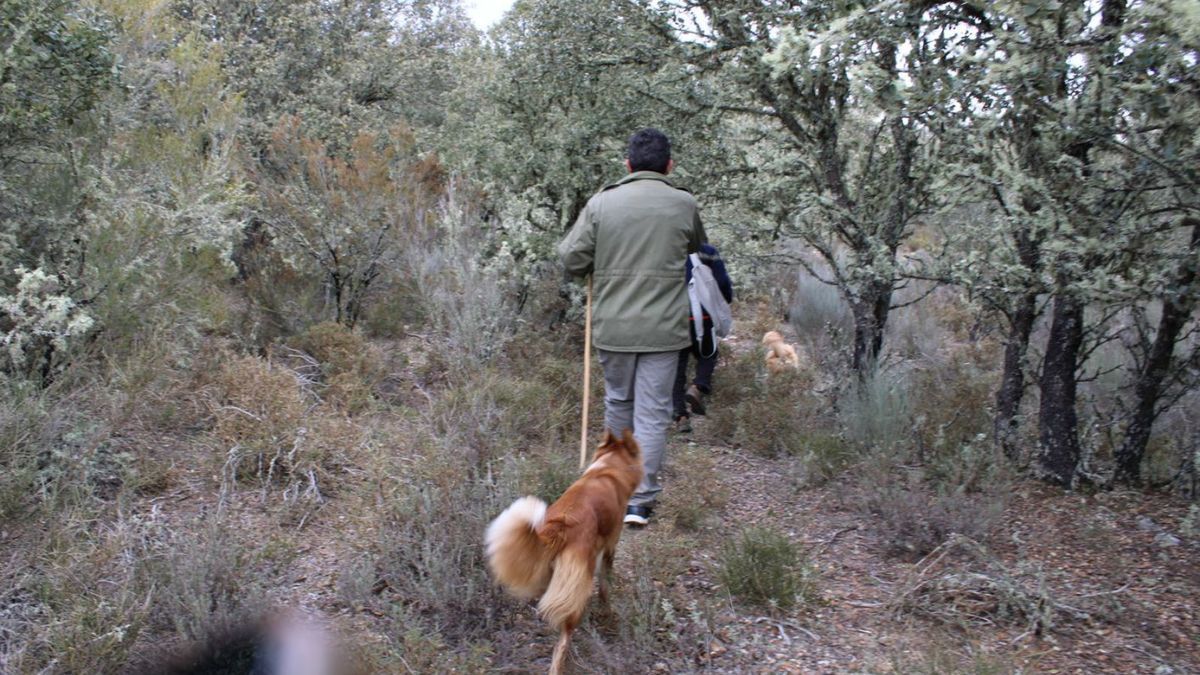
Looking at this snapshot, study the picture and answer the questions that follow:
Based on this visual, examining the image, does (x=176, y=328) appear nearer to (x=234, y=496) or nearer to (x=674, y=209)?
(x=234, y=496)

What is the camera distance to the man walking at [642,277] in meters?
4.33

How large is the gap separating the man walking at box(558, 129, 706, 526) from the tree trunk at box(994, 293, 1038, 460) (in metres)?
1.92

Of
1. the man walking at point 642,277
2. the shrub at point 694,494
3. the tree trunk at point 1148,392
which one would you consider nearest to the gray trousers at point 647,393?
the man walking at point 642,277

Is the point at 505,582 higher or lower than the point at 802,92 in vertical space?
lower

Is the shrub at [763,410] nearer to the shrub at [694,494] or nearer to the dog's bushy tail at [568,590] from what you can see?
the shrub at [694,494]

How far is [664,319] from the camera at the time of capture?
4.33 m

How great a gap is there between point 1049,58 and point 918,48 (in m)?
1.07

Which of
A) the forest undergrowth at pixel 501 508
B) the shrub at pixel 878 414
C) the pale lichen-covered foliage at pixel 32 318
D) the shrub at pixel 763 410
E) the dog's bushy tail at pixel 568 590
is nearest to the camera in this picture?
the dog's bushy tail at pixel 568 590

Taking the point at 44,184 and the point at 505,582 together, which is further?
the point at 44,184

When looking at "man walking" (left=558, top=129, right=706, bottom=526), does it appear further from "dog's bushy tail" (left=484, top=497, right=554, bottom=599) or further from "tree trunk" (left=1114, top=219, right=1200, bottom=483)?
"tree trunk" (left=1114, top=219, right=1200, bottom=483)

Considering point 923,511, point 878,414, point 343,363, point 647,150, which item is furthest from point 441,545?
point 343,363

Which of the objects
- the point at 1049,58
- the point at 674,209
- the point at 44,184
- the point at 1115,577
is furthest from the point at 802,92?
the point at 44,184

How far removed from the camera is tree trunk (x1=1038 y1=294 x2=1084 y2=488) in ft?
15.8

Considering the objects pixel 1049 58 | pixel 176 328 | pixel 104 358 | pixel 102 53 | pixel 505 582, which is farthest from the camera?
pixel 176 328
